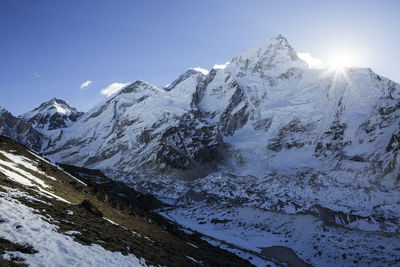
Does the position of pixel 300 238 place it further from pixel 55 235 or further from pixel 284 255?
pixel 55 235

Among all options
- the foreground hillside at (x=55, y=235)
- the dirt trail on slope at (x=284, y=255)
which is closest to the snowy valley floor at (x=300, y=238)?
Result: the dirt trail on slope at (x=284, y=255)

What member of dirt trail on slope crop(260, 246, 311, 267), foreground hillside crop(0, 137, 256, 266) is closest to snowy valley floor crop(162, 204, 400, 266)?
dirt trail on slope crop(260, 246, 311, 267)

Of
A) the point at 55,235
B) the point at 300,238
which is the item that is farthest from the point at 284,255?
the point at 55,235

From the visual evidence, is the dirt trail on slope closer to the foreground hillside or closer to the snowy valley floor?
the snowy valley floor

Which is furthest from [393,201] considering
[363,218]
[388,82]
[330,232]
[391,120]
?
[388,82]

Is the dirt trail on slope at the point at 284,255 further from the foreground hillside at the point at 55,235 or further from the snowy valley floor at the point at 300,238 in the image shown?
the foreground hillside at the point at 55,235

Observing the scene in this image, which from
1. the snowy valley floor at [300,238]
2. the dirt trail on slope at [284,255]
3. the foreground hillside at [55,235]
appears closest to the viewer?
the foreground hillside at [55,235]

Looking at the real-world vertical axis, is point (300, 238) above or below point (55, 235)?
above

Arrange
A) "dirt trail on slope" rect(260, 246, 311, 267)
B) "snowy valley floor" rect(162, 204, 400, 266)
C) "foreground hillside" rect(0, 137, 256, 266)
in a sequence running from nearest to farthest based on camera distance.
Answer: "foreground hillside" rect(0, 137, 256, 266) < "snowy valley floor" rect(162, 204, 400, 266) < "dirt trail on slope" rect(260, 246, 311, 267)

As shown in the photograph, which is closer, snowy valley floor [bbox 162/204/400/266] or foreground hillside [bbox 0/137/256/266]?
foreground hillside [bbox 0/137/256/266]

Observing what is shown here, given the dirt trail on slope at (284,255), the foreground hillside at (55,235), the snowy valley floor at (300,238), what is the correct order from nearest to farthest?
the foreground hillside at (55,235), the snowy valley floor at (300,238), the dirt trail on slope at (284,255)

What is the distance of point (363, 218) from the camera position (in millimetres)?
65875

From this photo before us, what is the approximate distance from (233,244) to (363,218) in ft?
111

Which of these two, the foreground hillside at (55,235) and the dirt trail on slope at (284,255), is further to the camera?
the dirt trail on slope at (284,255)
